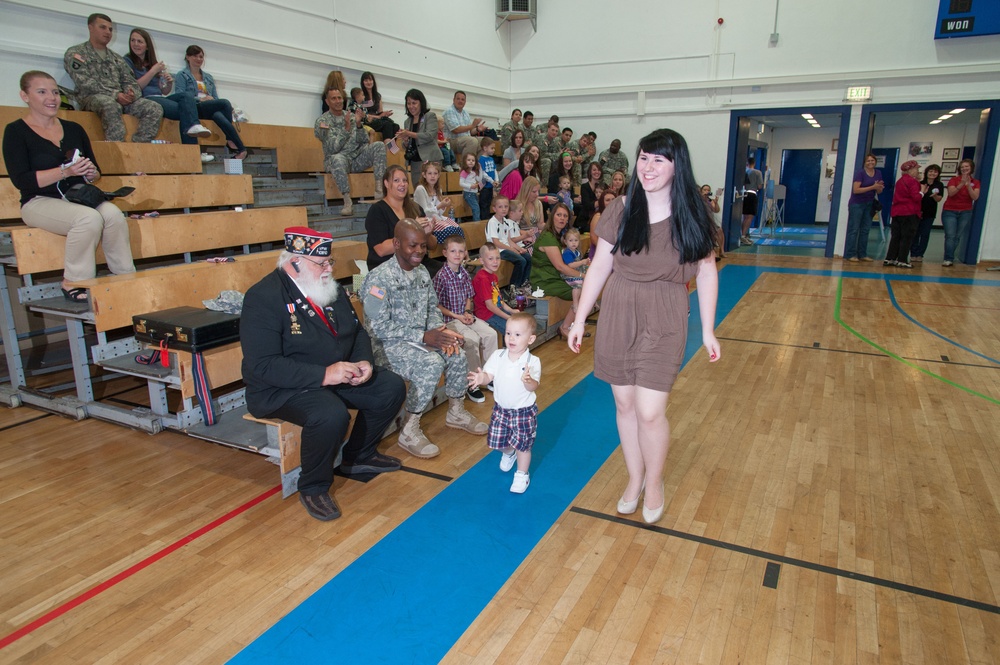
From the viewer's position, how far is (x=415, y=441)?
3.52 meters

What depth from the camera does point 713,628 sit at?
219 cm

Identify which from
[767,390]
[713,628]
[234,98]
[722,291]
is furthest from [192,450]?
[722,291]

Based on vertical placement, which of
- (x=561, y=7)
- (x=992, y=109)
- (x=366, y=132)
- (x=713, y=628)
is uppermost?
(x=561, y=7)

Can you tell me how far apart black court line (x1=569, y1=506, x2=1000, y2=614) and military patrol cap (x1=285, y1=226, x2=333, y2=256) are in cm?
172

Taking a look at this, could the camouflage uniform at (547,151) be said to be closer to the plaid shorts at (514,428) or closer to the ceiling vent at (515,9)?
the ceiling vent at (515,9)

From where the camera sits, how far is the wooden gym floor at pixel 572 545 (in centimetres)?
213

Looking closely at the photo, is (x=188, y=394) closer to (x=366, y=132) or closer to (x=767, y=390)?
(x=767, y=390)

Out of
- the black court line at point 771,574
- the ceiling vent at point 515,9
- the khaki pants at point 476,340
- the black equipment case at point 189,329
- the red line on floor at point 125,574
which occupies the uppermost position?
the ceiling vent at point 515,9

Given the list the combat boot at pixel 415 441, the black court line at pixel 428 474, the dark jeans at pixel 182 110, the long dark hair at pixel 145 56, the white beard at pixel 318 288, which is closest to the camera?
the white beard at pixel 318 288

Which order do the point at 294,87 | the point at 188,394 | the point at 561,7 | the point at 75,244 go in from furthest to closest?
the point at 561,7
the point at 294,87
the point at 75,244
the point at 188,394

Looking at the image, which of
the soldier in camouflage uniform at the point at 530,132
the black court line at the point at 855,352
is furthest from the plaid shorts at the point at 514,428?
the soldier in camouflage uniform at the point at 530,132

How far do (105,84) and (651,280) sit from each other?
5634 mm

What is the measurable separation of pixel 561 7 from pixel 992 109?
8.05m

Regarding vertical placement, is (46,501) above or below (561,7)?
below
